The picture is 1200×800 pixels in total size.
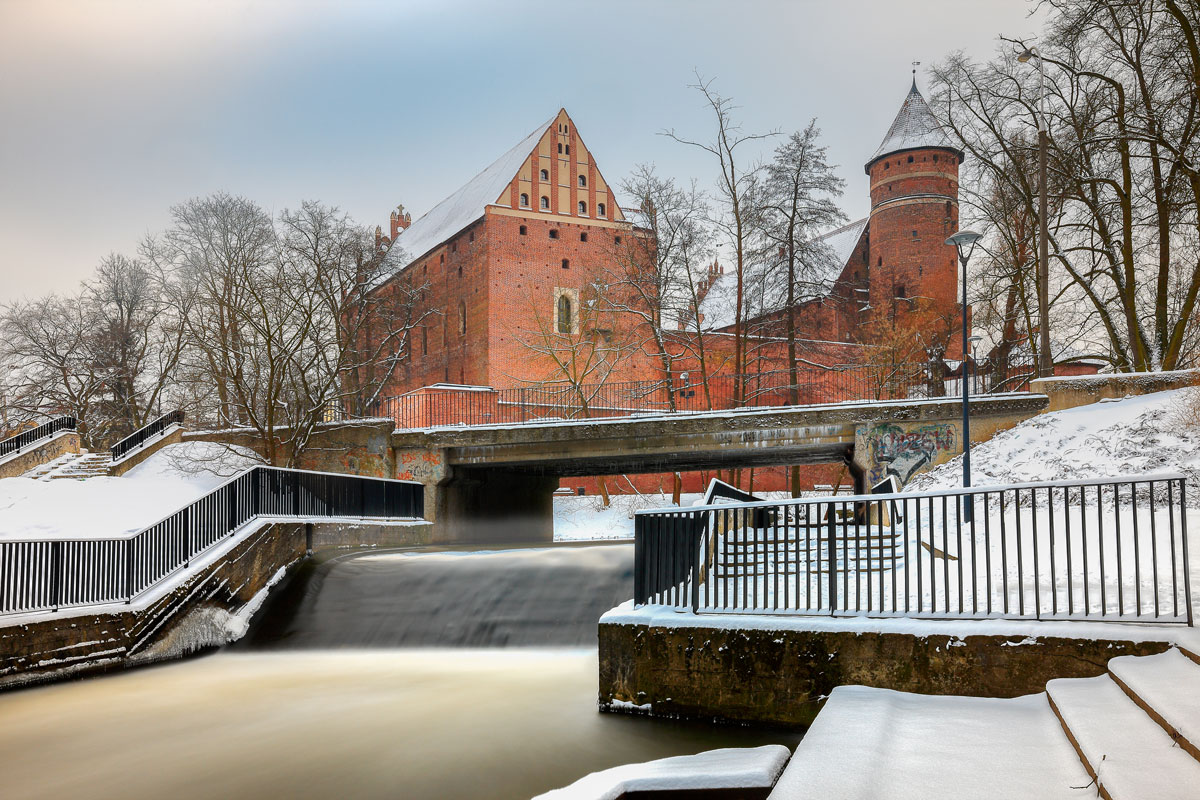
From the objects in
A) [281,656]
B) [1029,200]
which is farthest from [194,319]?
[1029,200]


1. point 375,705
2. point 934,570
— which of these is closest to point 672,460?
point 375,705

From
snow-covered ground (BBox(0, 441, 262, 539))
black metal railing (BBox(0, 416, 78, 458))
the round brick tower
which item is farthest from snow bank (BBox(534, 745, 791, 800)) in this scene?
the round brick tower

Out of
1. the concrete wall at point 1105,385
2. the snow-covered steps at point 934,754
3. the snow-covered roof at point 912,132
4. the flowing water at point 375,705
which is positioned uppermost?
the snow-covered roof at point 912,132

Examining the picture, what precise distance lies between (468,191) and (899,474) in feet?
126

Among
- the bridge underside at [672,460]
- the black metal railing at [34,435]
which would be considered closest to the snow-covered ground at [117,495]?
the black metal railing at [34,435]

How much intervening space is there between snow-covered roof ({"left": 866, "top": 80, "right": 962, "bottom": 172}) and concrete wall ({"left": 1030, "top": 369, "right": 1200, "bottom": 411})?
102 ft

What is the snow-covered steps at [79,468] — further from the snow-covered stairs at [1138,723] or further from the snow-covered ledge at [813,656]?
→ the snow-covered stairs at [1138,723]

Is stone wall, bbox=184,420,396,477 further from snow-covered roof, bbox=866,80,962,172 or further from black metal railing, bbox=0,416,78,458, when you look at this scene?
snow-covered roof, bbox=866,80,962,172

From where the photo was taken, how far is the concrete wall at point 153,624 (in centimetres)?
1026

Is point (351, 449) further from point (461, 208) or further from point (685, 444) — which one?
point (461, 208)

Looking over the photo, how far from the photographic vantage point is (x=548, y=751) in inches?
302

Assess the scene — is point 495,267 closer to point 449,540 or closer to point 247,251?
point 247,251

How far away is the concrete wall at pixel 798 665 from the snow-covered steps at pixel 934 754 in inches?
16.1

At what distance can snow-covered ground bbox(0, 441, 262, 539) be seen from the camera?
759 inches
